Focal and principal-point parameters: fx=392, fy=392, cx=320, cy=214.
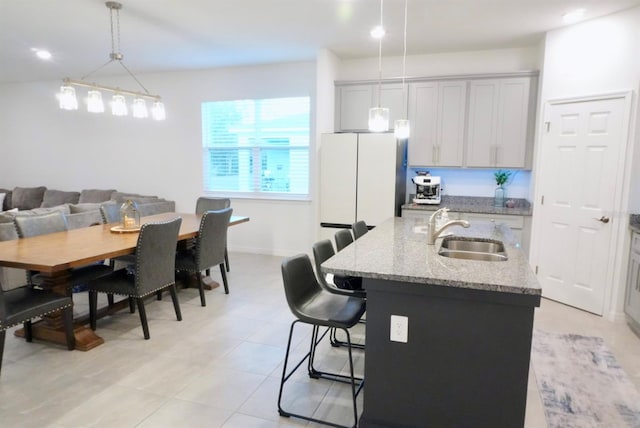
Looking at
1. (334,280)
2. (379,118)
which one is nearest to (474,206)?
(379,118)

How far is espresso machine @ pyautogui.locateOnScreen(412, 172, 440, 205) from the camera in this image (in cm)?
471

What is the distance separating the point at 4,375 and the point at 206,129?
4.25 meters

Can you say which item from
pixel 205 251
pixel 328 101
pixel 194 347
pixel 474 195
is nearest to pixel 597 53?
pixel 474 195

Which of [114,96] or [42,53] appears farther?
[42,53]

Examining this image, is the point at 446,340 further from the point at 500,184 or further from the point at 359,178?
the point at 500,184

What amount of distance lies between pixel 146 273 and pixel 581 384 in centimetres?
317

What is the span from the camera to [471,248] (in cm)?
276

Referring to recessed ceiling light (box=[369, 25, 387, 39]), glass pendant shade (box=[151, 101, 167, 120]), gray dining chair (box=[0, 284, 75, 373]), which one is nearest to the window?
recessed ceiling light (box=[369, 25, 387, 39])

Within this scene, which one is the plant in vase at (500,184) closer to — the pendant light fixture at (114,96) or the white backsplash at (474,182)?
the white backsplash at (474,182)

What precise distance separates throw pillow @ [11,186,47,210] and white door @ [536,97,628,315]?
304 inches

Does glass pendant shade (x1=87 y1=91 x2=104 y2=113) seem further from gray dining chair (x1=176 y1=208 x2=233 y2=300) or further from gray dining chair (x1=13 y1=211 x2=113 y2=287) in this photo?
gray dining chair (x1=176 y1=208 x2=233 y2=300)

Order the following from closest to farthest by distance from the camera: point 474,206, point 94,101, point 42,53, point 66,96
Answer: point 66,96
point 94,101
point 474,206
point 42,53

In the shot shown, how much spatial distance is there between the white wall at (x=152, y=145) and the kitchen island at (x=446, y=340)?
377cm

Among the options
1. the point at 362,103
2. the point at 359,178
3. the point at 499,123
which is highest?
the point at 362,103
